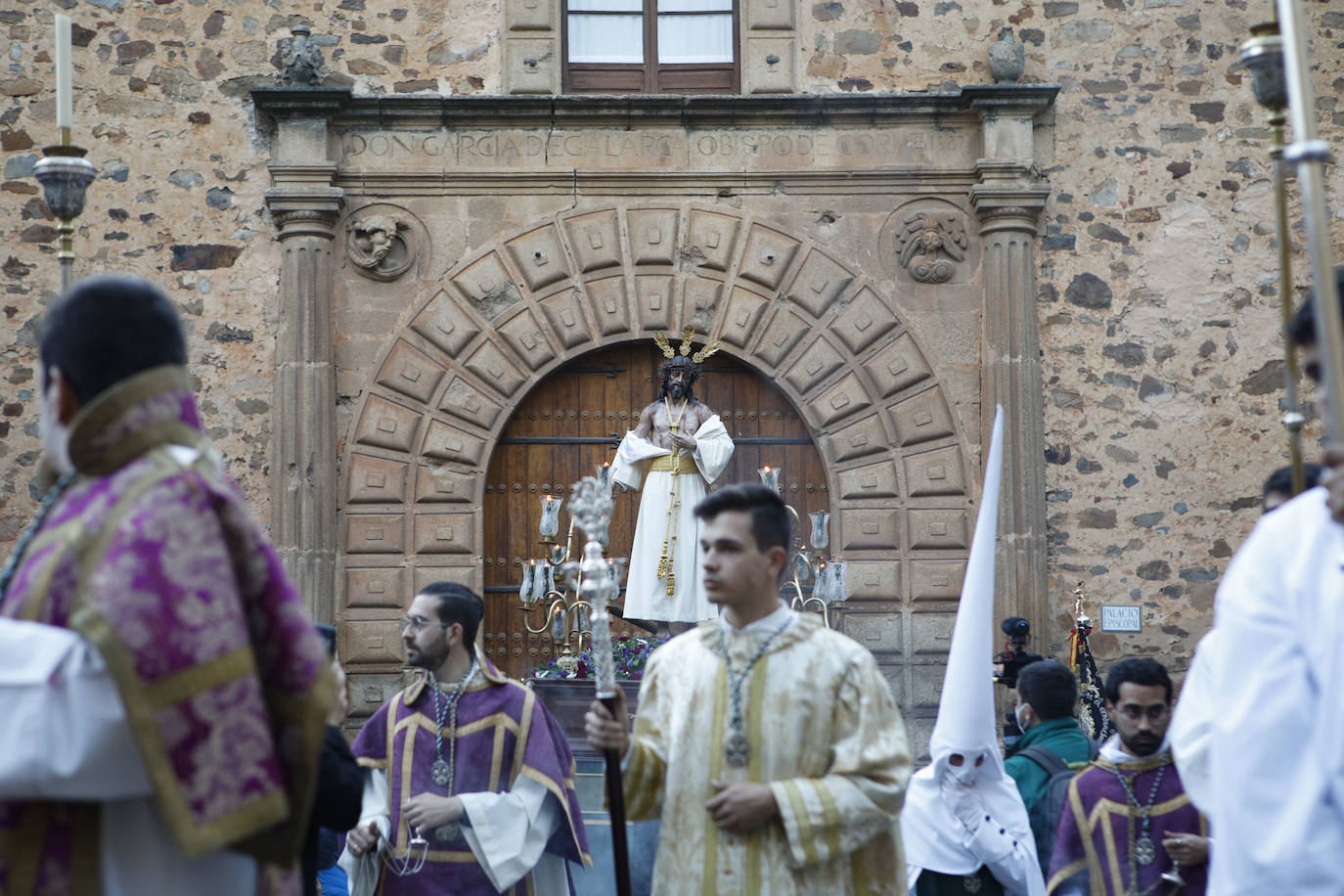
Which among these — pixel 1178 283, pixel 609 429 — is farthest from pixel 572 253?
pixel 1178 283

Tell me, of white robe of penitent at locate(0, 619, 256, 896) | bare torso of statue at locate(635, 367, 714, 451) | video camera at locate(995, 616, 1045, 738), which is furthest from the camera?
bare torso of statue at locate(635, 367, 714, 451)

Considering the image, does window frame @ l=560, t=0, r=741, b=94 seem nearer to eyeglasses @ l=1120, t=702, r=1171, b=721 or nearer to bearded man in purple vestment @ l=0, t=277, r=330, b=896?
eyeglasses @ l=1120, t=702, r=1171, b=721

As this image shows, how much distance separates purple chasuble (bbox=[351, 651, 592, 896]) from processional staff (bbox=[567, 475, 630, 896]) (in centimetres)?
98

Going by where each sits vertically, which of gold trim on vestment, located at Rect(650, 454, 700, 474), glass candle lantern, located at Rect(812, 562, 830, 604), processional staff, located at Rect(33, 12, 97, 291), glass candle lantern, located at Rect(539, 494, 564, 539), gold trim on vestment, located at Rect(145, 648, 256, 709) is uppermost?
processional staff, located at Rect(33, 12, 97, 291)

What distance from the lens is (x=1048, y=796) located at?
181 inches

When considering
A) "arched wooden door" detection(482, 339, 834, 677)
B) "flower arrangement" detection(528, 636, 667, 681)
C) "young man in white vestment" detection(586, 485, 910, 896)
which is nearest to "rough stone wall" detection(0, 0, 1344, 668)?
"arched wooden door" detection(482, 339, 834, 677)

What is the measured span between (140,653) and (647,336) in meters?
7.46

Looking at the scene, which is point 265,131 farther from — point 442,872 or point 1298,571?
point 1298,571

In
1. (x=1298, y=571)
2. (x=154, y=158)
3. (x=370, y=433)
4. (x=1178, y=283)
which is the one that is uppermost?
(x=154, y=158)

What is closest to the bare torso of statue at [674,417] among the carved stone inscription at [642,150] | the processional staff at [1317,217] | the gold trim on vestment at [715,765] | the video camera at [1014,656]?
the video camera at [1014,656]

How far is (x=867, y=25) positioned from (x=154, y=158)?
15.3ft

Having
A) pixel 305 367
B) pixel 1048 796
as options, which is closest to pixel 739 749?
pixel 1048 796

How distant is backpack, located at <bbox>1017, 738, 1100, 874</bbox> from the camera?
14.7ft

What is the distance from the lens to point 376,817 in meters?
4.33
